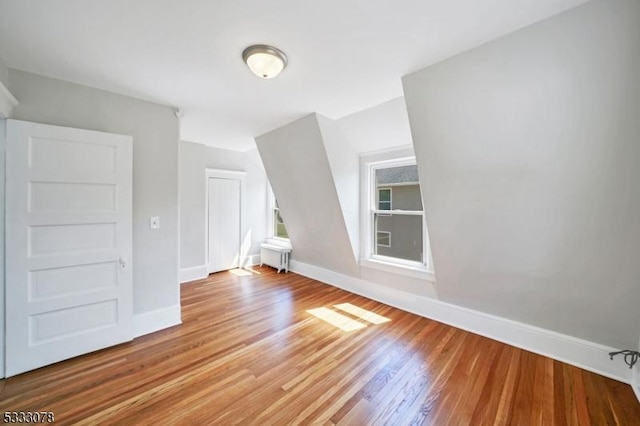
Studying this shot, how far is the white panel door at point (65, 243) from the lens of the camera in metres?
1.93

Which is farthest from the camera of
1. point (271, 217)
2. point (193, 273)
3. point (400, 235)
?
point (271, 217)

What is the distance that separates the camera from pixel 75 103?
2213 mm

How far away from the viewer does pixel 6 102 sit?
1854 millimetres

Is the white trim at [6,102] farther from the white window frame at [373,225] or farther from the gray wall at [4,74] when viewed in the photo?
the white window frame at [373,225]

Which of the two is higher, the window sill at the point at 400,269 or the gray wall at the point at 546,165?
the gray wall at the point at 546,165

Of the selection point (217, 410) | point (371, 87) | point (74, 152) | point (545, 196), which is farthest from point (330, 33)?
point (217, 410)

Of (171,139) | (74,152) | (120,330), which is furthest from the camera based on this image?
(171,139)

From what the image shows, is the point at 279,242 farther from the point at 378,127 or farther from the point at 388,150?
the point at 378,127

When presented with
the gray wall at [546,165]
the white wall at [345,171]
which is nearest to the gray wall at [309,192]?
the white wall at [345,171]

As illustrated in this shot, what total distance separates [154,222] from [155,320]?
1.07m

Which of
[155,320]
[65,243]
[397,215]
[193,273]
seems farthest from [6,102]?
[397,215]

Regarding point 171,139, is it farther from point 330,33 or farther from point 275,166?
point 330,33

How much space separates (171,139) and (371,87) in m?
2.24

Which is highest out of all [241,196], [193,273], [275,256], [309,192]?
[241,196]
